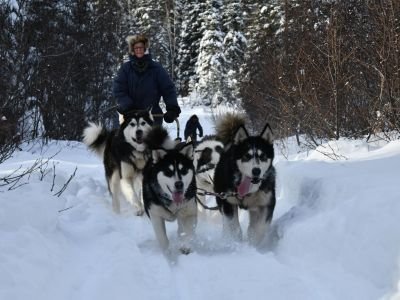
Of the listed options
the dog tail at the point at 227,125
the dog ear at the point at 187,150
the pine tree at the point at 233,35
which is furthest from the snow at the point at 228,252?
the pine tree at the point at 233,35

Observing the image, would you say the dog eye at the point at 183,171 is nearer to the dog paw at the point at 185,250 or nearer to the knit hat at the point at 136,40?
the dog paw at the point at 185,250

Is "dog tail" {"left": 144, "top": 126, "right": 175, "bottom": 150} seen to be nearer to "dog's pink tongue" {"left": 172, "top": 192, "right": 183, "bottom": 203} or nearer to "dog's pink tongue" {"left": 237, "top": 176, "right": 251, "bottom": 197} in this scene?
"dog's pink tongue" {"left": 172, "top": 192, "right": 183, "bottom": 203}

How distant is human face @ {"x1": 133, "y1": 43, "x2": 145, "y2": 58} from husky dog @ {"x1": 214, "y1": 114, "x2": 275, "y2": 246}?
193 centimetres

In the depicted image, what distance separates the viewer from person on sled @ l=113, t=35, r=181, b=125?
572 cm

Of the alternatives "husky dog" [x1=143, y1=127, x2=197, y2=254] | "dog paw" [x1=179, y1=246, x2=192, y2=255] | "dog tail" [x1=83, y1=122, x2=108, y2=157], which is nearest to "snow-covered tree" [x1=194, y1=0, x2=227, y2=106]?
"dog tail" [x1=83, y1=122, x2=108, y2=157]

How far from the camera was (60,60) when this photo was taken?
38.8ft

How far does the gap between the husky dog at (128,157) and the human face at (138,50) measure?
2.49ft

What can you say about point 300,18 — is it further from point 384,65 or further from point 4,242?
point 4,242

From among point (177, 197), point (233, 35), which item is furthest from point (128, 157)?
point (233, 35)

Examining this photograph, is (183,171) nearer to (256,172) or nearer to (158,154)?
(158,154)

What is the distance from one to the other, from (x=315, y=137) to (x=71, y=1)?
7.88 meters

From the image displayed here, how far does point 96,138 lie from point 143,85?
920 millimetres

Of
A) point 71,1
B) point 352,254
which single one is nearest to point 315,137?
point 352,254

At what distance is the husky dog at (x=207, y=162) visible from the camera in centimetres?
534
